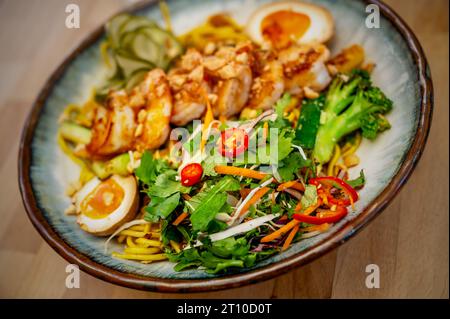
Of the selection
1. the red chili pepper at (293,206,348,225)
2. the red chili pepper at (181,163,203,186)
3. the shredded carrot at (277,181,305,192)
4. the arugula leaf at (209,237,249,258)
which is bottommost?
the arugula leaf at (209,237,249,258)

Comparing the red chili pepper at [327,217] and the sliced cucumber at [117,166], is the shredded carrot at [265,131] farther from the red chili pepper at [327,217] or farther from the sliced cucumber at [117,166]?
the sliced cucumber at [117,166]

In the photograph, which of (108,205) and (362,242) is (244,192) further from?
(108,205)

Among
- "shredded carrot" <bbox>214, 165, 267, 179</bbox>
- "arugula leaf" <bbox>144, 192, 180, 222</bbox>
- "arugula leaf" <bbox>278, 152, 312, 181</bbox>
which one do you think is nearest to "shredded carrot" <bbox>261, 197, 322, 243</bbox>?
"arugula leaf" <bbox>278, 152, 312, 181</bbox>

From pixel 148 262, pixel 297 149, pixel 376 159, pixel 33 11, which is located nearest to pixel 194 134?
pixel 297 149

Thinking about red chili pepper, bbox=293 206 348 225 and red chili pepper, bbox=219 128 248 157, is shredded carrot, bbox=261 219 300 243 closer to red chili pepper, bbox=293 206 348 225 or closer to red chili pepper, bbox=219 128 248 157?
red chili pepper, bbox=293 206 348 225

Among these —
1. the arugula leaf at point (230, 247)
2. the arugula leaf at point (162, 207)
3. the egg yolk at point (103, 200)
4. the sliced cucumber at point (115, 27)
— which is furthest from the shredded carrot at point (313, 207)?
the sliced cucumber at point (115, 27)
